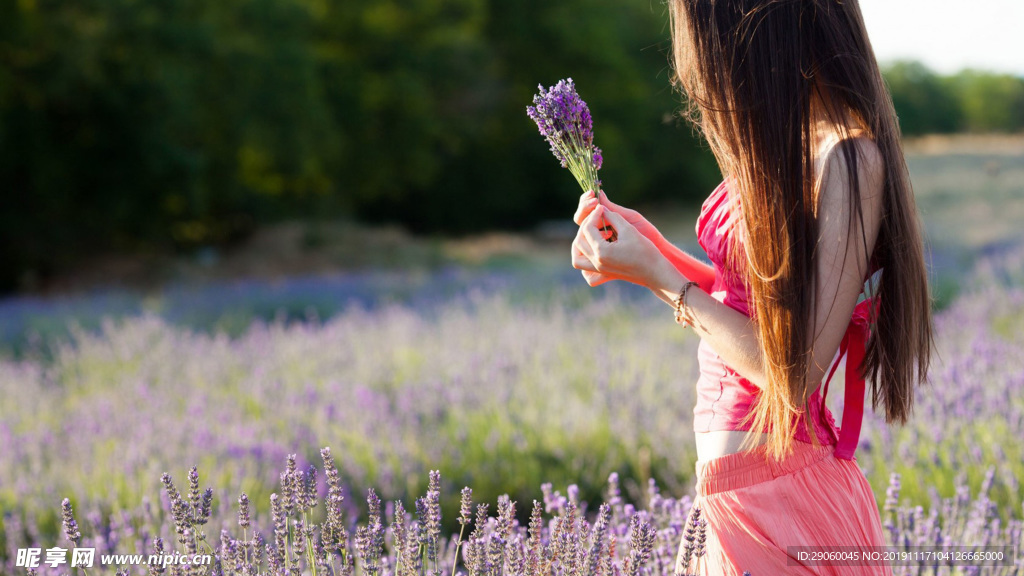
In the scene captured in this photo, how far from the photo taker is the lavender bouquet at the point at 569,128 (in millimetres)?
1656

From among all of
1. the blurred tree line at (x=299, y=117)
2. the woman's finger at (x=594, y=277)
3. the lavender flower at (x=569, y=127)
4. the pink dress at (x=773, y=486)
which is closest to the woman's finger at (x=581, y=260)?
the woman's finger at (x=594, y=277)

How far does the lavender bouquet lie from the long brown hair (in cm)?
23

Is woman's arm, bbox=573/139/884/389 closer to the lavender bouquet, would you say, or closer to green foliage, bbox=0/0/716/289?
the lavender bouquet

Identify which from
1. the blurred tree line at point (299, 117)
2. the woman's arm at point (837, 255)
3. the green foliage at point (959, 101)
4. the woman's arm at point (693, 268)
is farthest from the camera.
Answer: the green foliage at point (959, 101)

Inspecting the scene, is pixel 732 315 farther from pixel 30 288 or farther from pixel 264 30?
pixel 264 30

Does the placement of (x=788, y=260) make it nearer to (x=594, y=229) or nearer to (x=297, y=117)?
(x=594, y=229)

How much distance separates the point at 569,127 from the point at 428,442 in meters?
2.70

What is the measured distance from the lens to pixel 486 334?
21.4 feet

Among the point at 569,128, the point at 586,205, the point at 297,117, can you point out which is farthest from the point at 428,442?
the point at 297,117

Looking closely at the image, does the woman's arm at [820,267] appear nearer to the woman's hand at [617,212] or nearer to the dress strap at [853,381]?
the woman's hand at [617,212]

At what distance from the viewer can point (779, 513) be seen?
1625mm

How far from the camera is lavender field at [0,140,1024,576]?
5.85 feet

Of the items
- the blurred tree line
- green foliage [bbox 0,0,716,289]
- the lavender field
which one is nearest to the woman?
the lavender field

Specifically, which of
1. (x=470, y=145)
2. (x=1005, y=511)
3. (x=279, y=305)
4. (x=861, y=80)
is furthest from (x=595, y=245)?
(x=470, y=145)
